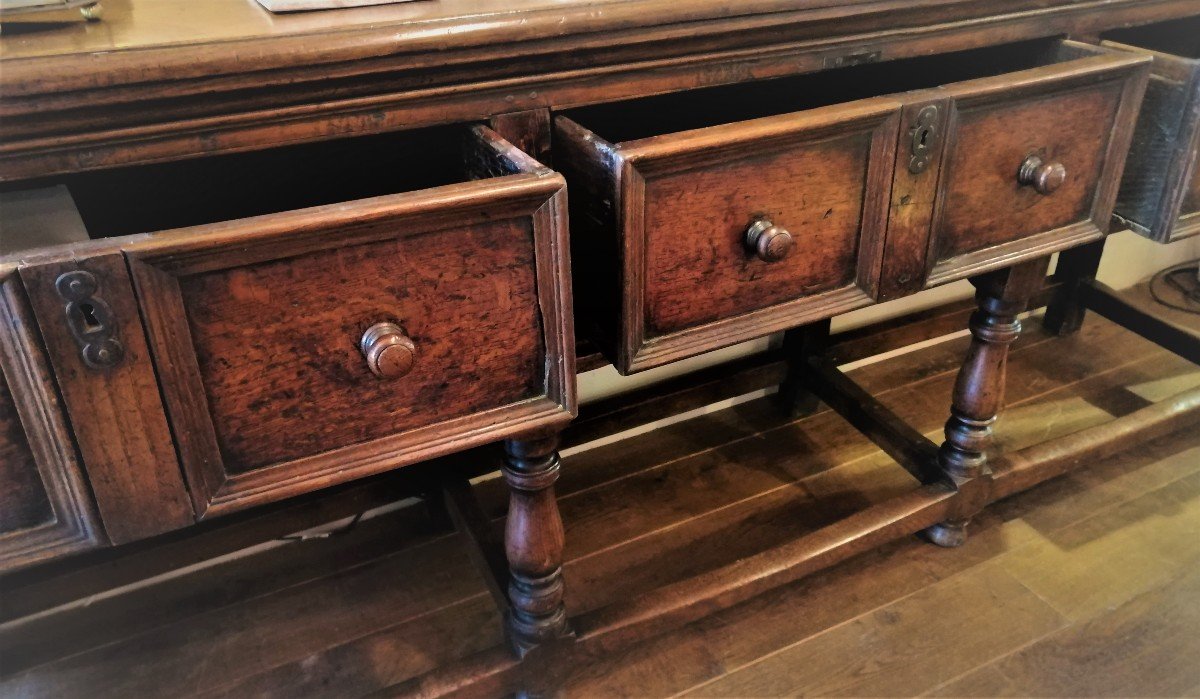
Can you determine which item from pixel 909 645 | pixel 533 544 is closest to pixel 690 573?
pixel 909 645

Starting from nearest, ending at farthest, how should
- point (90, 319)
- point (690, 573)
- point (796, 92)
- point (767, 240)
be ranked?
point (90, 319) < point (767, 240) < point (796, 92) < point (690, 573)

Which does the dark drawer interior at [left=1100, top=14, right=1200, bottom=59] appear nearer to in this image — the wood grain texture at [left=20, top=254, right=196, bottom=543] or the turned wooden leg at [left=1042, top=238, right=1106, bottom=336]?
the turned wooden leg at [left=1042, top=238, right=1106, bottom=336]

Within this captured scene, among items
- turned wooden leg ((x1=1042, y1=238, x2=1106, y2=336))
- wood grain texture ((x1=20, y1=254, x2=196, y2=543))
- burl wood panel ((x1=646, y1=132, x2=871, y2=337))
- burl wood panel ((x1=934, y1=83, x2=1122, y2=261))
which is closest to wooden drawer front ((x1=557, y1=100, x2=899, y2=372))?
burl wood panel ((x1=646, y1=132, x2=871, y2=337))

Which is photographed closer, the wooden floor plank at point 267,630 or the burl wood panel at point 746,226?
the burl wood panel at point 746,226

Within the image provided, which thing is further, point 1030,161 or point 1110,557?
point 1110,557

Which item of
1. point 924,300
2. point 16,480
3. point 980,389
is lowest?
point 924,300

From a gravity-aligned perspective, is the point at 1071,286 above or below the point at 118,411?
below

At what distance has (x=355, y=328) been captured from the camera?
2.41ft

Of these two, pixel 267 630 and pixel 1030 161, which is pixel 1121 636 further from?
pixel 267 630

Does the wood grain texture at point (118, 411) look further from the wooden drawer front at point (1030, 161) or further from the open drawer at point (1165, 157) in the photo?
the open drawer at point (1165, 157)

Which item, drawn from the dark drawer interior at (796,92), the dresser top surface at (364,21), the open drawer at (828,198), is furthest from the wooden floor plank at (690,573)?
the dresser top surface at (364,21)

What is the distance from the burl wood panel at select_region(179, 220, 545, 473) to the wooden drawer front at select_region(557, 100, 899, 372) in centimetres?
11

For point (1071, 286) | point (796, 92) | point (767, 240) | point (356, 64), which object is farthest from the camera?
point (1071, 286)

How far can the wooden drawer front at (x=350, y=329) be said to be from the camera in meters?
0.67
